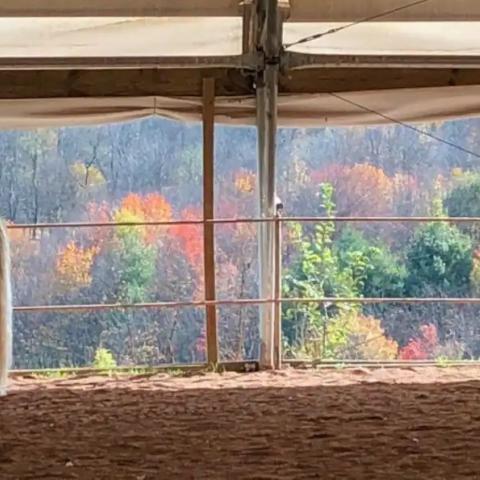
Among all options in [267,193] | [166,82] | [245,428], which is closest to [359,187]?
[267,193]

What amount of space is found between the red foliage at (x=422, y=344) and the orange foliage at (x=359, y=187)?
1.08 meters

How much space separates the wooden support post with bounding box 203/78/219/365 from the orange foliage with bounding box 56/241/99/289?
5.53ft

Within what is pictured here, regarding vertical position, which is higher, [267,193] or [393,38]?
[393,38]

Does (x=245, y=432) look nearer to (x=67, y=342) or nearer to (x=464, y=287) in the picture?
(x=67, y=342)

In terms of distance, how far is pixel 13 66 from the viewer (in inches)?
253

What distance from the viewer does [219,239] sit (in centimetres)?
830

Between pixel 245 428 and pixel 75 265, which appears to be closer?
pixel 245 428

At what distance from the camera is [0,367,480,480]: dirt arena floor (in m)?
3.65

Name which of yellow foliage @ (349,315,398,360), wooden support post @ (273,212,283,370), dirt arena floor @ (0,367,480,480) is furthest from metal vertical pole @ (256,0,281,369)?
yellow foliage @ (349,315,398,360)

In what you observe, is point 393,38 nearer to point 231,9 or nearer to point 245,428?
point 231,9

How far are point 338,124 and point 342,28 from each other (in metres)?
1.10

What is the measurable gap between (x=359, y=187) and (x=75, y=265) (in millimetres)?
2490

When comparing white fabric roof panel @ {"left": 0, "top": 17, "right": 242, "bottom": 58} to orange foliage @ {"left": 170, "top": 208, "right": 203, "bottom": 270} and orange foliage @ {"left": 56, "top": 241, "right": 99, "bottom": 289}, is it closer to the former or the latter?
orange foliage @ {"left": 170, "top": 208, "right": 203, "bottom": 270}

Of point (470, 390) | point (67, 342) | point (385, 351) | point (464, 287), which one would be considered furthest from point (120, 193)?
point (470, 390)
